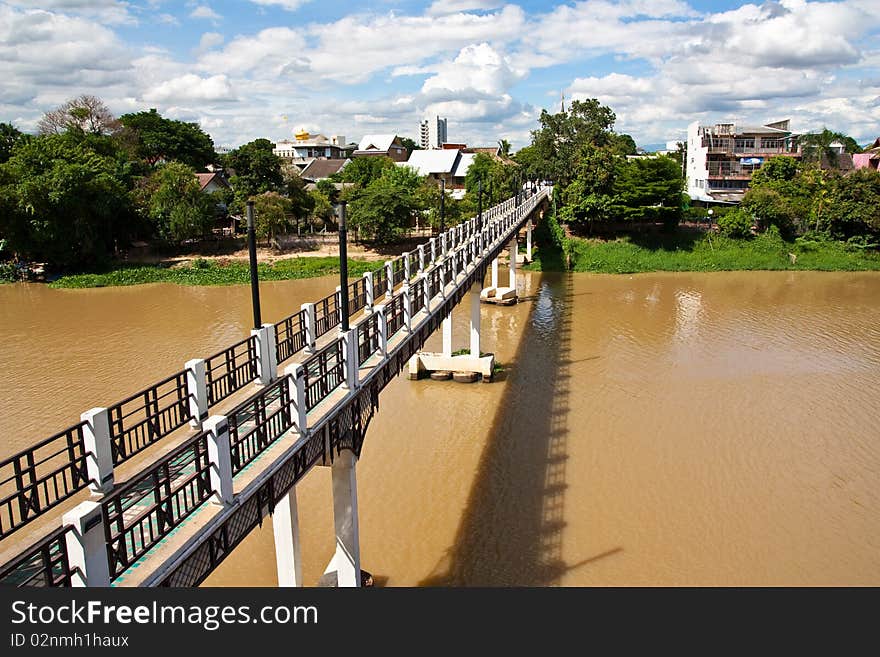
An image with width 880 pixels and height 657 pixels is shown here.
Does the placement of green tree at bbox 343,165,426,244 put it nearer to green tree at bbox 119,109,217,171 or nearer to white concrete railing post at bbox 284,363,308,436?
green tree at bbox 119,109,217,171

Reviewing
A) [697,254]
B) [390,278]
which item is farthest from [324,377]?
[697,254]

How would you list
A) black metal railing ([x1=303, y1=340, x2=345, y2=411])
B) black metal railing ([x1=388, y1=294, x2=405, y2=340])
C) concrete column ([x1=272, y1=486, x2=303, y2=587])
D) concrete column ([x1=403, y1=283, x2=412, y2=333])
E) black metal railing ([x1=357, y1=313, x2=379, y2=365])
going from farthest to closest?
concrete column ([x1=403, y1=283, x2=412, y2=333]) → black metal railing ([x1=388, y1=294, x2=405, y2=340]) → black metal railing ([x1=357, y1=313, x2=379, y2=365]) → concrete column ([x1=272, y1=486, x2=303, y2=587]) → black metal railing ([x1=303, y1=340, x2=345, y2=411])

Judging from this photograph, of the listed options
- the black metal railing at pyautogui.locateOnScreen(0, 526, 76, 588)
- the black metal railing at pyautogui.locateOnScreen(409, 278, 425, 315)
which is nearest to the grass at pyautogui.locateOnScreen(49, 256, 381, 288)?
the black metal railing at pyautogui.locateOnScreen(409, 278, 425, 315)

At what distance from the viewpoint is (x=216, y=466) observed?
6.21 meters

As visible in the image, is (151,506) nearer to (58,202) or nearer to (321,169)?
(58,202)

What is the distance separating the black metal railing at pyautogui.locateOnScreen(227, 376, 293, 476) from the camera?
699 cm

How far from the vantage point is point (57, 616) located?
4586 mm

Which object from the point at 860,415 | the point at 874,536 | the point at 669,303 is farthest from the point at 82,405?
the point at 669,303

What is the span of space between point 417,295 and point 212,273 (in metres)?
28.3

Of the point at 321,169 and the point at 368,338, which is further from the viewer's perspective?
the point at 321,169

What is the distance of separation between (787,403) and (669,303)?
14312 mm

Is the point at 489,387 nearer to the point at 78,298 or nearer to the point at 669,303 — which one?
the point at 669,303

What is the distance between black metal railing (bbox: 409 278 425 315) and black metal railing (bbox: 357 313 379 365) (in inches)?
104

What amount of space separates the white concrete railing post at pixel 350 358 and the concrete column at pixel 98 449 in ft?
10.6
